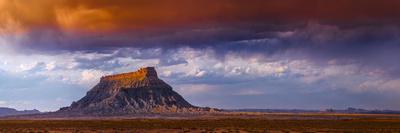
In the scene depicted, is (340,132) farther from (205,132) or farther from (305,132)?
(205,132)

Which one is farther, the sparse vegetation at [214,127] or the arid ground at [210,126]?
the arid ground at [210,126]

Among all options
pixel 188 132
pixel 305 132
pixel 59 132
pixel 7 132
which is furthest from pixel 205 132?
pixel 7 132

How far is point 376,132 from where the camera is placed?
71.0m

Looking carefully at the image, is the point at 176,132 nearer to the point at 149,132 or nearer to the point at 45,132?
the point at 149,132

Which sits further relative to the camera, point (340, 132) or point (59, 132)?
Answer: point (59, 132)

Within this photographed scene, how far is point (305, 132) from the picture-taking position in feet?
235

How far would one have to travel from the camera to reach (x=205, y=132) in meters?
70.9

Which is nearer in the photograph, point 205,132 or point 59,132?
point 205,132

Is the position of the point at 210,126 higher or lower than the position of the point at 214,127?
higher

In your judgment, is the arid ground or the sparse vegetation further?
the arid ground

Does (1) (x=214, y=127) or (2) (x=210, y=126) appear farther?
(2) (x=210, y=126)

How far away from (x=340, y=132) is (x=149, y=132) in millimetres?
24326

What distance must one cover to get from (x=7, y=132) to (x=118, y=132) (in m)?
15.5

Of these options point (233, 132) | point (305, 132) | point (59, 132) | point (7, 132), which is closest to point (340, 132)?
point (305, 132)
